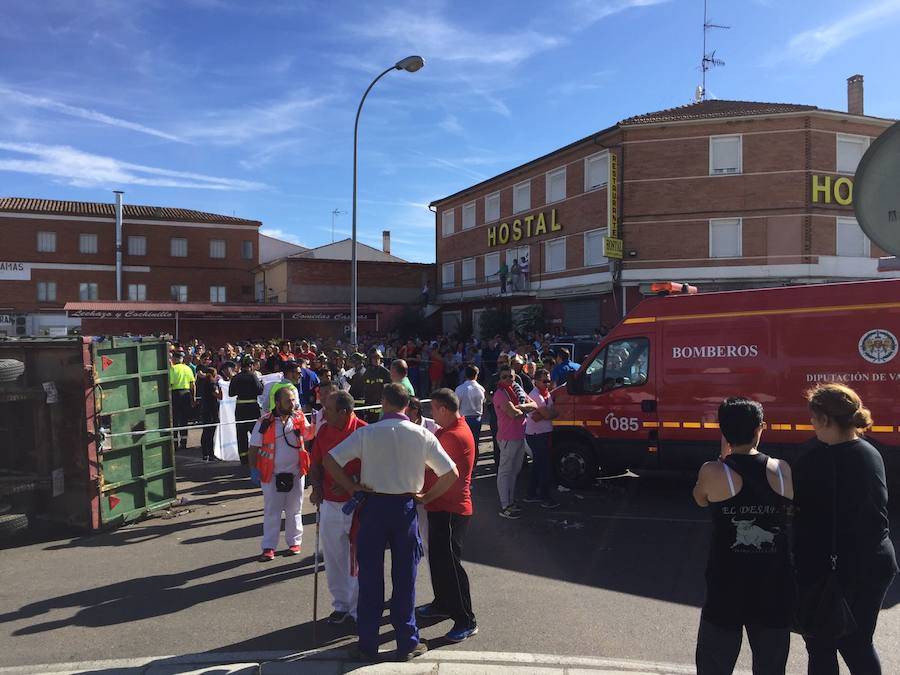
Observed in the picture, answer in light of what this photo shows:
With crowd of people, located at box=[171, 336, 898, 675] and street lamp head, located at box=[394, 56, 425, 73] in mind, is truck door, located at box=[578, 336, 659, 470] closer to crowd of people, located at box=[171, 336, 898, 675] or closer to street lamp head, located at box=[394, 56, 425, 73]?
crowd of people, located at box=[171, 336, 898, 675]

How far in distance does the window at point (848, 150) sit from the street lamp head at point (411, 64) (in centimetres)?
1753

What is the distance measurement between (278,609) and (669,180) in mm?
23831

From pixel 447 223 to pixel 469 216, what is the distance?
97.8 inches

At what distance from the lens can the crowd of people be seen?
2932 mm

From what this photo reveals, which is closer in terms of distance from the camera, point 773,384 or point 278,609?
point 278,609

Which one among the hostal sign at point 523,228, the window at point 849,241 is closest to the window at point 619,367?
the window at point 849,241

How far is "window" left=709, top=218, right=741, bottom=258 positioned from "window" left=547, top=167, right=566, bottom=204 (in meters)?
6.81

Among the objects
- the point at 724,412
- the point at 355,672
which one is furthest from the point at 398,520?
the point at 724,412

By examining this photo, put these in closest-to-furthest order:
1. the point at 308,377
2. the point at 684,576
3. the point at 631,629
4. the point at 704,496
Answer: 1. the point at 704,496
2. the point at 631,629
3. the point at 684,576
4. the point at 308,377

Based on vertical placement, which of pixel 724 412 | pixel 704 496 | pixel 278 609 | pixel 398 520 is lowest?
pixel 278 609

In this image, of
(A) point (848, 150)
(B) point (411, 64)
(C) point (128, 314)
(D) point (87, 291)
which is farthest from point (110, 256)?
(A) point (848, 150)

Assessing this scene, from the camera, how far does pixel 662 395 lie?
26.6 feet

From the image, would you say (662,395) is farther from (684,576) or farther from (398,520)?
(398,520)

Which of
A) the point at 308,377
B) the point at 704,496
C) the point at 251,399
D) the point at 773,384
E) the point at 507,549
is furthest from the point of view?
the point at 308,377
